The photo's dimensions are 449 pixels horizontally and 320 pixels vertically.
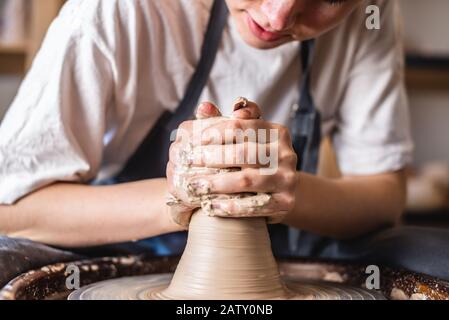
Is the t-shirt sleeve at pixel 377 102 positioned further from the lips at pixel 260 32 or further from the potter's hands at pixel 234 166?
the potter's hands at pixel 234 166

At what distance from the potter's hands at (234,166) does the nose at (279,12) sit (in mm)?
154

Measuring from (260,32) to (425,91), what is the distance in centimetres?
225

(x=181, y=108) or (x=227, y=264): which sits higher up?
(x=181, y=108)

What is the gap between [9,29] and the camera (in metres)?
2.38

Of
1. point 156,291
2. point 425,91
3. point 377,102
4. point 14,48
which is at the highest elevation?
point 14,48

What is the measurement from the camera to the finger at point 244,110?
850mm

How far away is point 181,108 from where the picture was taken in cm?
122

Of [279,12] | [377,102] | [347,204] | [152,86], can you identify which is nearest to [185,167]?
[279,12]

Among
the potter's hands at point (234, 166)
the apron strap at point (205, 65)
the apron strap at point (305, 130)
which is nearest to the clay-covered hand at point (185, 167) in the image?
the potter's hands at point (234, 166)

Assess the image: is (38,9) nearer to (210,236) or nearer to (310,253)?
(310,253)

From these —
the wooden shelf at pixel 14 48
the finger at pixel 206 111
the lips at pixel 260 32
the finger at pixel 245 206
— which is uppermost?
the lips at pixel 260 32

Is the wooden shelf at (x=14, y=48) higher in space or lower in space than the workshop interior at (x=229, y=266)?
higher

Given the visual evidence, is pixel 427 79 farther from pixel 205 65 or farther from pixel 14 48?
pixel 205 65

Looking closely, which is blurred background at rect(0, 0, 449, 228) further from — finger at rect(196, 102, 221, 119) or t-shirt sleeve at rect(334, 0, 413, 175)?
finger at rect(196, 102, 221, 119)
